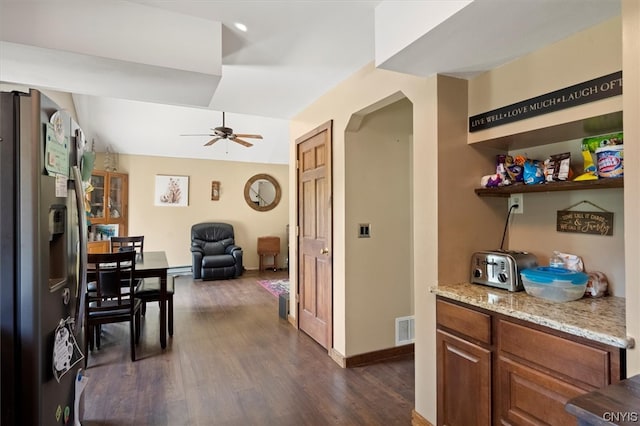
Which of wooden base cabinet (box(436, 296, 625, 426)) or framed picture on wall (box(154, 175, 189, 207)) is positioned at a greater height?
framed picture on wall (box(154, 175, 189, 207))

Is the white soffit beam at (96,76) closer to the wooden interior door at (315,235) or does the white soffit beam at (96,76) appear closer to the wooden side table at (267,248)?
the wooden interior door at (315,235)

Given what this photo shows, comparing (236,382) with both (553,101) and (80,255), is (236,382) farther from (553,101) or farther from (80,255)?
(553,101)

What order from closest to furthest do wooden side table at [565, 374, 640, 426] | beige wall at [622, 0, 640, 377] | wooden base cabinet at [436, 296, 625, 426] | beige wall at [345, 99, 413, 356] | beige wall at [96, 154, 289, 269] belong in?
wooden side table at [565, 374, 640, 426] < beige wall at [622, 0, 640, 377] < wooden base cabinet at [436, 296, 625, 426] < beige wall at [345, 99, 413, 356] < beige wall at [96, 154, 289, 269]

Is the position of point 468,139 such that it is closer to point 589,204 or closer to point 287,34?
point 589,204

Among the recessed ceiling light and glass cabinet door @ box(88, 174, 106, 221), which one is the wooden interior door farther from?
glass cabinet door @ box(88, 174, 106, 221)

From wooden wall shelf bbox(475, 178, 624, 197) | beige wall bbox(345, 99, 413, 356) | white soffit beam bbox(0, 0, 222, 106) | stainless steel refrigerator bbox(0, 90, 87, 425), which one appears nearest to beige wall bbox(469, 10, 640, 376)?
wooden wall shelf bbox(475, 178, 624, 197)

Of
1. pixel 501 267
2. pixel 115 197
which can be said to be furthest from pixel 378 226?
pixel 115 197

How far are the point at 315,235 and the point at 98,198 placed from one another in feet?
15.6

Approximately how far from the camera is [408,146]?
314cm

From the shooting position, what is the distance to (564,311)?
142 centimetres

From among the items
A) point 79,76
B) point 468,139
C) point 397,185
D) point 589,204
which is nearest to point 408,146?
point 397,185

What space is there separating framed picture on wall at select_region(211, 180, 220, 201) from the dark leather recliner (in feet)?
1.87

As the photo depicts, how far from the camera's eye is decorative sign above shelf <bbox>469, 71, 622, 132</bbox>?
4.65 ft

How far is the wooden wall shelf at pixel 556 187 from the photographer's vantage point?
144 centimetres
